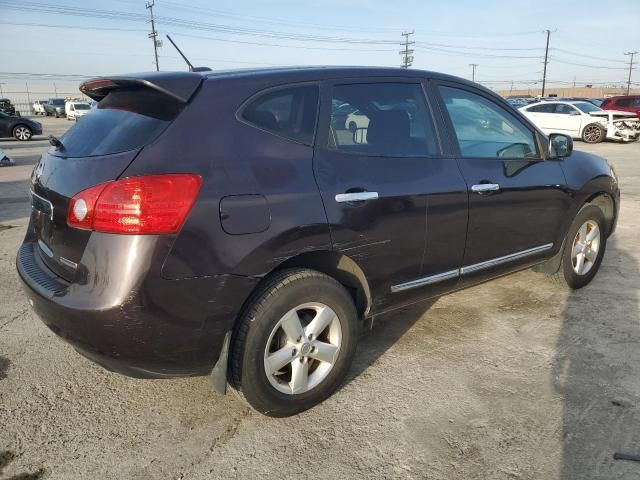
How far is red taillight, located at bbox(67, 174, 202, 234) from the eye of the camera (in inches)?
81.7

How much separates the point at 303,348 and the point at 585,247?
300 cm

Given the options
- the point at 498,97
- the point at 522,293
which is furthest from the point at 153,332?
the point at 522,293

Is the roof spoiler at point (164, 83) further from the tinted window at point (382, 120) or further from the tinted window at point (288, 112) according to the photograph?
the tinted window at point (382, 120)

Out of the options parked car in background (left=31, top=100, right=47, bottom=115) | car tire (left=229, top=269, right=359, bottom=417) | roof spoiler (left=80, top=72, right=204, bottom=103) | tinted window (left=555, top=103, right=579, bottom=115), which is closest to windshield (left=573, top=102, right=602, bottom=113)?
tinted window (left=555, top=103, right=579, bottom=115)

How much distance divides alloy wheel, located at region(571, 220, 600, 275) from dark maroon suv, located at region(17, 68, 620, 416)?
51.4 inches

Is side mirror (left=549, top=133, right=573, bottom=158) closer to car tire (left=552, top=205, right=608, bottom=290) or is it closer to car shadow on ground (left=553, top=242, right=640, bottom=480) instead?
car tire (left=552, top=205, right=608, bottom=290)

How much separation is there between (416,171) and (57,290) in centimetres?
196

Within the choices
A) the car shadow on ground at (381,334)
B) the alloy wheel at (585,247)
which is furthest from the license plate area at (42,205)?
the alloy wheel at (585,247)

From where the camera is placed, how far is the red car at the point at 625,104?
21000 millimetres

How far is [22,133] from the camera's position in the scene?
72.8 ft

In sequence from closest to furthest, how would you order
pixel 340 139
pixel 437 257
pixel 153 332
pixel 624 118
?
pixel 153 332 < pixel 340 139 < pixel 437 257 < pixel 624 118

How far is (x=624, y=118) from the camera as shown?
61.7 ft

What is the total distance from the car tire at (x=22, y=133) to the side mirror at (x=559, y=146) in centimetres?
2376

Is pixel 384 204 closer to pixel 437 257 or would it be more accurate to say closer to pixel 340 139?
pixel 340 139
